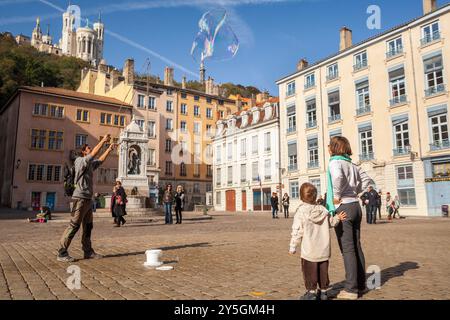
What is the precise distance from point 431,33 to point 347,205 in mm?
30189

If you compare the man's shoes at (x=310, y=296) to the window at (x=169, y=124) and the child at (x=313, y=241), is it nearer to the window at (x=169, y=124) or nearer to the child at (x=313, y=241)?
the child at (x=313, y=241)

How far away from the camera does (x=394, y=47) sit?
31.0m

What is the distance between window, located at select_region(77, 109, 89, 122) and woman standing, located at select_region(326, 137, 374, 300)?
4640 centimetres

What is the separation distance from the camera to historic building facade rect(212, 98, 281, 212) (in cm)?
4325

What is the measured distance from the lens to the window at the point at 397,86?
30094 millimetres

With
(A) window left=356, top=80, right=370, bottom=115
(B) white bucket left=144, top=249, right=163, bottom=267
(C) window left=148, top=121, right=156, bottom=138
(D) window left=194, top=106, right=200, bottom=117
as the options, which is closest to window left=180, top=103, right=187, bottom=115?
(D) window left=194, top=106, right=200, bottom=117

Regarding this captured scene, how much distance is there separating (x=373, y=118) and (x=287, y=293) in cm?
3083

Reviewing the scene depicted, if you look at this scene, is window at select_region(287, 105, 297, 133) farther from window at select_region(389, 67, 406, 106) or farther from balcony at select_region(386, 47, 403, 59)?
balcony at select_region(386, 47, 403, 59)

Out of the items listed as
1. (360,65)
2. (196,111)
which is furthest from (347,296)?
(196,111)

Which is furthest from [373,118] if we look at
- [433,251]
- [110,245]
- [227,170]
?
[110,245]

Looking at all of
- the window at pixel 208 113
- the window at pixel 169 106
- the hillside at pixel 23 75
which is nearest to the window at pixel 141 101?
the window at pixel 169 106

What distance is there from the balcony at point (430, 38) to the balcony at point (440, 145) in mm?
8017

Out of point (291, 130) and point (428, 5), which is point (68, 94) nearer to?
point (291, 130)

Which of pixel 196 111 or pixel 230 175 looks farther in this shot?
pixel 196 111
